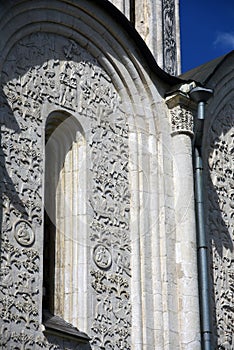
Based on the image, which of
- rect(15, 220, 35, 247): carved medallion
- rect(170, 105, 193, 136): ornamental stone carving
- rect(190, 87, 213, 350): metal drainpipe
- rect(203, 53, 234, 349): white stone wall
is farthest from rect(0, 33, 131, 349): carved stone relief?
rect(203, 53, 234, 349): white stone wall

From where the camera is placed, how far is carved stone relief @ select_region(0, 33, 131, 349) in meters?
11.8

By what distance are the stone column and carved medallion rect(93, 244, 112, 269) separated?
1005mm

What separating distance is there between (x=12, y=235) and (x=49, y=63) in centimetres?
246

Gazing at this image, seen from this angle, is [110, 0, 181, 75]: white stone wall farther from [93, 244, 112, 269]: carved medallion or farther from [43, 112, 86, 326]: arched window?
[93, 244, 112, 269]: carved medallion

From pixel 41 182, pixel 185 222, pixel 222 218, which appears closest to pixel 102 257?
pixel 41 182

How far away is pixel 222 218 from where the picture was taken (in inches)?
575

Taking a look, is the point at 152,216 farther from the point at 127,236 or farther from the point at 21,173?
the point at 21,173

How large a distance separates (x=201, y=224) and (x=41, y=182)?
95.4 inches

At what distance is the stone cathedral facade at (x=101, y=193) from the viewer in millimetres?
12180

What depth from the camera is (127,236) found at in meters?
13.3

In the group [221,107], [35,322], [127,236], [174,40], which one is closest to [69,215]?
[127,236]

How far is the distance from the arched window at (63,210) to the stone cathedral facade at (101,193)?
0.05ft

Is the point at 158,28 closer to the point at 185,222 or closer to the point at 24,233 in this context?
the point at 185,222

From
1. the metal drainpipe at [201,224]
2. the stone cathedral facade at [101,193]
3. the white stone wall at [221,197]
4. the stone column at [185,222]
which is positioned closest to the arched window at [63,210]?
the stone cathedral facade at [101,193]
